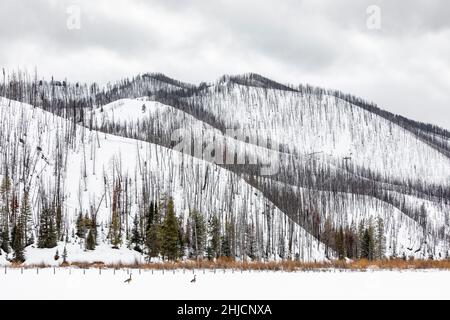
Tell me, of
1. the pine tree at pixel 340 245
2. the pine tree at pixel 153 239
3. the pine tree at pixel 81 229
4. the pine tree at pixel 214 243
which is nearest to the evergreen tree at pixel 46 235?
the pine tree at pixel 81 229

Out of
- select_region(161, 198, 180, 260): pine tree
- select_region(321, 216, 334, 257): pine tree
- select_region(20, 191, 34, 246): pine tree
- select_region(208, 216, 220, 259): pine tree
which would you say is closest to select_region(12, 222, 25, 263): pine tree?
Result: select_region(20, 191, 34, 246): pine tree

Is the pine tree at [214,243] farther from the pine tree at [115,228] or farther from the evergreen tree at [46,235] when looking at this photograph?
the evergreen tree at [46,235]

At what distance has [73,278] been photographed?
2989 cm

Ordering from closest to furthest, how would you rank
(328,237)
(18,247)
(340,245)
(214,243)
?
(18,247)
(214,243)
(340,245)
(328,237)

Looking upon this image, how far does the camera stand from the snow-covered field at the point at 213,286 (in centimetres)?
2414

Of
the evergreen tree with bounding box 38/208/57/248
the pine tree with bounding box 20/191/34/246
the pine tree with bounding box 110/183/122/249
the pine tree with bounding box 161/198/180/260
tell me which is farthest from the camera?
the pine tree with bounding box 110/183/122/249

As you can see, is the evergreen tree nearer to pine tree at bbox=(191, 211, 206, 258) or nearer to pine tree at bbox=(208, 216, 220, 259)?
pine tree at bbox=(191, 211, 206, 258)

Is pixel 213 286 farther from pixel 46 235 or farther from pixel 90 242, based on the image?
pixel 46 235

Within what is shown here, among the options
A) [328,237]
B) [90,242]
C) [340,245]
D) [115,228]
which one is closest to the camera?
[90,242]

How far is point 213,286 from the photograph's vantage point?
27.3m

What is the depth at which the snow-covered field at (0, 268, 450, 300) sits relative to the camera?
24.1 meters

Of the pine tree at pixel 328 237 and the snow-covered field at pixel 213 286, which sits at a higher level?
the snow-covered field at pixel 213 286

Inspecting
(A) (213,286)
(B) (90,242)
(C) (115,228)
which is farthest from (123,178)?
(A) (213,286)
